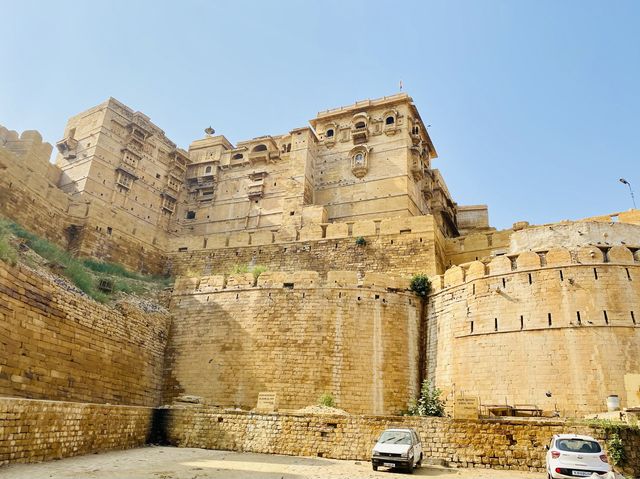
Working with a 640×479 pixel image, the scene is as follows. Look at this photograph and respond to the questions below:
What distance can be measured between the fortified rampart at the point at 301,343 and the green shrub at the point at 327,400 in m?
0.23

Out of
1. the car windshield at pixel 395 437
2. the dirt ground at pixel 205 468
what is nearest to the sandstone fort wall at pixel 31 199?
the dirt ground at pixel 205 468

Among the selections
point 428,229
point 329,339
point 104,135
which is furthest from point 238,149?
point 329,339

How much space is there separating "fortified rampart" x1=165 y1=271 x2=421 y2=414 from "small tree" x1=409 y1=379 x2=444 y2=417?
21.5 inches

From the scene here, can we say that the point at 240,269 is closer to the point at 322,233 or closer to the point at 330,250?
the point at 330,250

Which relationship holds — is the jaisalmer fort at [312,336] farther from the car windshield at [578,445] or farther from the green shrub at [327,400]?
the car windshield at [578,445]

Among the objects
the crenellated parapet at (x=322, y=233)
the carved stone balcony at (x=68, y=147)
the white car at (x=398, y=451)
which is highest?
the carved stone balcony at (x=68, y=147)

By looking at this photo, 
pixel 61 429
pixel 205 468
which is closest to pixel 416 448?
pixel 205 468

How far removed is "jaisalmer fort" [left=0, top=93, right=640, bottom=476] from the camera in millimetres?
10562

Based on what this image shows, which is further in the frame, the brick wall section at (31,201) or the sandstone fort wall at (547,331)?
the brick wall section at (31,201)

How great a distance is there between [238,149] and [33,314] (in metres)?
25.5

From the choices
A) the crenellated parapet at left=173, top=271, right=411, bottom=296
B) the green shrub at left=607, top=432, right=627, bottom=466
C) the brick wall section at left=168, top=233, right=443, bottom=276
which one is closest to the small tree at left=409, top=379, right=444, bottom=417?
the crenellated parapet at left=173, top=271, right=411, bottom=296

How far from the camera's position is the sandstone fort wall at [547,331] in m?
12.1

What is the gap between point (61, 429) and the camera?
9.06 meters

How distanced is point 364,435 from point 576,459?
452 centimetres
